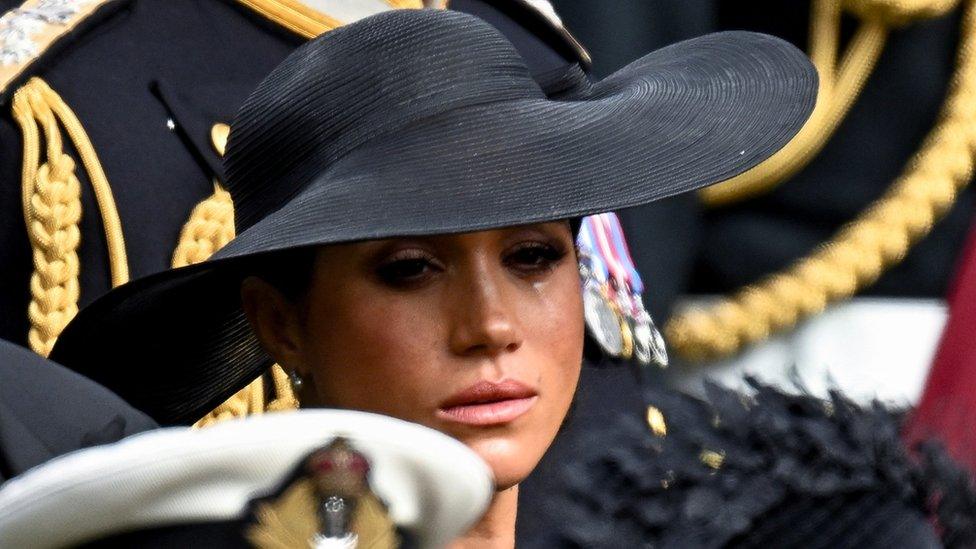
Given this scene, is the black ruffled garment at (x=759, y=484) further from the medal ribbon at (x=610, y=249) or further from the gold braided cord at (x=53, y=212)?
the medal ribbon at (x=610, y=249)

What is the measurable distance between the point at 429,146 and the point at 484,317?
4.8 inches

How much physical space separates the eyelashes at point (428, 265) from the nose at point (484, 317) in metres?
0.02

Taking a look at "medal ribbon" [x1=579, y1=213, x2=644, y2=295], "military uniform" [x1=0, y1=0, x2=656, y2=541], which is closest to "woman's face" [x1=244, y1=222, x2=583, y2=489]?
"military uniform" [x1=0, y1=0, x2=656, y2=541]

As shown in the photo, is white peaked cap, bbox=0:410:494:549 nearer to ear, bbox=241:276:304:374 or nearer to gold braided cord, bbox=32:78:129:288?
ear, bbox=241:276:304:374

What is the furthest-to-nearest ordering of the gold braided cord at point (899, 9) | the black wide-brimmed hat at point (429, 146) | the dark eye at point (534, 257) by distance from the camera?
the gold braided cord at point (899, 9)
the dark eye at point (534, 257)
the black wide-brimmed hat at point (429, 146)

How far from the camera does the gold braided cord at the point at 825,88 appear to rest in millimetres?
2430

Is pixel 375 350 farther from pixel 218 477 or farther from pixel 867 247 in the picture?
pixel 867 247

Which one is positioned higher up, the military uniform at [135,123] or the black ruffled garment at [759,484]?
the black ruffled garment at [759,484]

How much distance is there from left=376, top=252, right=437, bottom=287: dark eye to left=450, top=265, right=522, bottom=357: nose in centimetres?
3

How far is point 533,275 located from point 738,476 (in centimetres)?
53

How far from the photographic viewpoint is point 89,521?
42.3 inches

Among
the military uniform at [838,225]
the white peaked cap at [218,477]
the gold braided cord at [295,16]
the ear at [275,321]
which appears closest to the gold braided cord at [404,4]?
the gold braided cord at [295,16]

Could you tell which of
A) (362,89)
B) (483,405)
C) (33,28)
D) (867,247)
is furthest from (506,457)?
(867,247)

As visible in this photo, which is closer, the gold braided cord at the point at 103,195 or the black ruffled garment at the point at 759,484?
the black ruffled garment at the point at 759,484
